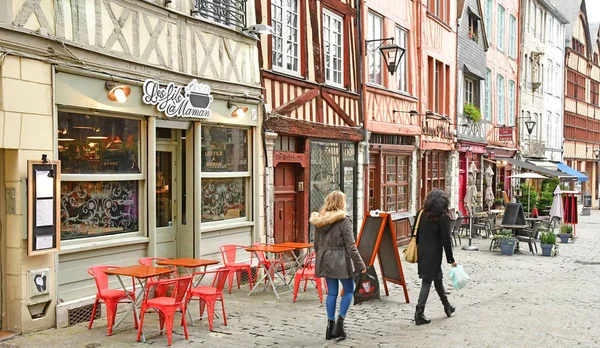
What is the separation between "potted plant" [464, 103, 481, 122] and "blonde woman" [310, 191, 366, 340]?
49.7 feet

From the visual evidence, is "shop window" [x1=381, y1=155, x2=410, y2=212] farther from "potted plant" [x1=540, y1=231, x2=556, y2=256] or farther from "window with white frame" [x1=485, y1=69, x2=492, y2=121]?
"window with white frame" [x1=485, y1=69, x2=492, y2=121]

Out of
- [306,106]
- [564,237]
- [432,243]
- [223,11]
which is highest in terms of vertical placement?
[223,11]

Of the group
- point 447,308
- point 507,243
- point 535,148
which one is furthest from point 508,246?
point 535,148

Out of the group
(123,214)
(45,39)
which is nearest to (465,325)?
(123,214)

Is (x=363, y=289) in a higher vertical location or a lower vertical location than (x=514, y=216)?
lower

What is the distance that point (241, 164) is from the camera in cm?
1003

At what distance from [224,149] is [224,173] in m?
0.35

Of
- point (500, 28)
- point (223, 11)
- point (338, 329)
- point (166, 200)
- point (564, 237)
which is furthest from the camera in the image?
point (500, 28)

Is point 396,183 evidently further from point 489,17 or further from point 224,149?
point 489,17

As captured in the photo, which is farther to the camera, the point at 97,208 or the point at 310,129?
the point at 310,129

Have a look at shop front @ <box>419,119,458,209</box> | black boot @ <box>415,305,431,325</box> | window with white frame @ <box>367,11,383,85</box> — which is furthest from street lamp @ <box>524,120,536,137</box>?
black boot @ <box>415,305,431,325</box>

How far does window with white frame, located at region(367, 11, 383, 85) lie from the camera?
14188 mm

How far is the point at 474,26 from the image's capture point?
21594 mm

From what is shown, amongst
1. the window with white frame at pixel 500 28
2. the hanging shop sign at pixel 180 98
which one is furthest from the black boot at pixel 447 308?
the window with white frame at pixel 500 28
